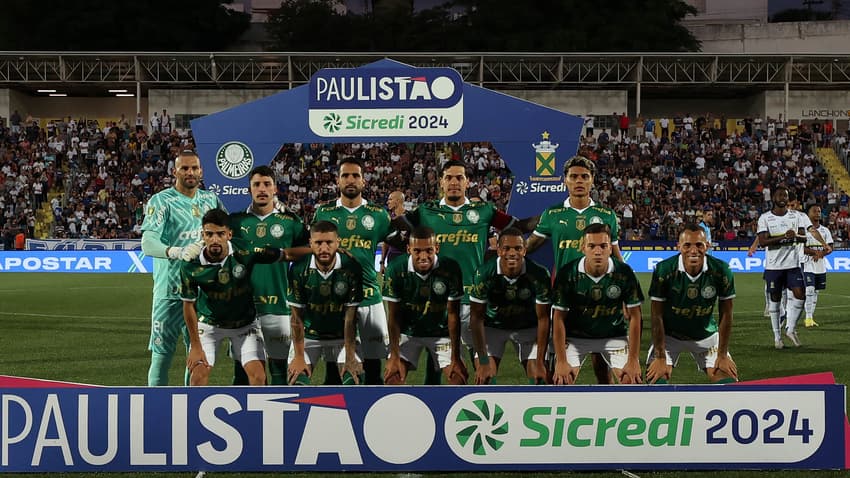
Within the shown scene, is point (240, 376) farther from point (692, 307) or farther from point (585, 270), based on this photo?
point (692, 307)

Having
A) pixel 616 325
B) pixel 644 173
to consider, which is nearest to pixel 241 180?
pixel 616 325

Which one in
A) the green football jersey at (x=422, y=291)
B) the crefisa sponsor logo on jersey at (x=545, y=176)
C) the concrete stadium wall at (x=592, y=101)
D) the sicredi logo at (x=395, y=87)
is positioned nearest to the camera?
the green football jersey at (x=422, y=291)

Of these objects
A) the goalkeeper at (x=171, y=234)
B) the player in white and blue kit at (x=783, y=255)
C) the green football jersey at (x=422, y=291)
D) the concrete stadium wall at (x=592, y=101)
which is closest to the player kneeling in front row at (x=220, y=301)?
the goalkeeper at (x=171, y=234)

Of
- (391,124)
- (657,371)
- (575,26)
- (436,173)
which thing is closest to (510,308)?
(657,371)

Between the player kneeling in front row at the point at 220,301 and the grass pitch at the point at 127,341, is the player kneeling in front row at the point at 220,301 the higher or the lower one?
the higher one

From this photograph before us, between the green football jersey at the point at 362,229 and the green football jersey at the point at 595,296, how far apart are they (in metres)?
1.49

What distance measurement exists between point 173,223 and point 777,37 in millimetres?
45071

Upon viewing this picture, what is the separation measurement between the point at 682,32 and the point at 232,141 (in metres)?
39.7

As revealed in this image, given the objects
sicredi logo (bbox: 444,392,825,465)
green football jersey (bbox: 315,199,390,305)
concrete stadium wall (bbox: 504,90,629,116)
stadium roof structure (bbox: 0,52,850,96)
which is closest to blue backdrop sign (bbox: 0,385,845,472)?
sicredi logo (bbox: 444,392,825,465)

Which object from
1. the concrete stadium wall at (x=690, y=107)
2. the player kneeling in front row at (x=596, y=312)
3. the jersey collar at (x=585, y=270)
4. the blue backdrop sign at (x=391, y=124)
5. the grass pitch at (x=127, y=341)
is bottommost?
the grass pitch at (x=127, y=341)

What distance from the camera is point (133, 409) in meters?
5.54

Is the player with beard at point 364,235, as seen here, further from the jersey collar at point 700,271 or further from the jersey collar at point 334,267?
the jersey collar at point 700,271

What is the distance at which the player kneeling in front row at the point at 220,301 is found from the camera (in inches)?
258

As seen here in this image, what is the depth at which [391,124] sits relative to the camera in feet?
32.4
